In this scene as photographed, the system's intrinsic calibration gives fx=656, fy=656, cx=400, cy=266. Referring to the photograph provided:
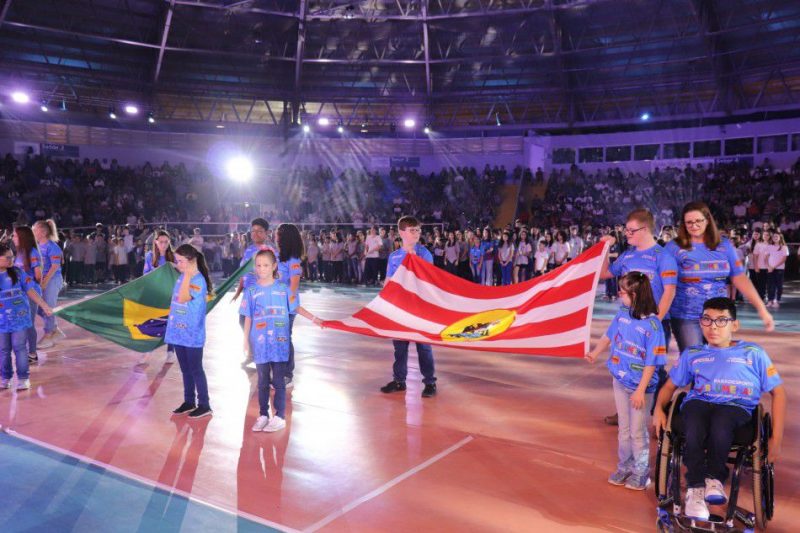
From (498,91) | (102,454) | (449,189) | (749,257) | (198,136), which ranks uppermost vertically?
(498,91)

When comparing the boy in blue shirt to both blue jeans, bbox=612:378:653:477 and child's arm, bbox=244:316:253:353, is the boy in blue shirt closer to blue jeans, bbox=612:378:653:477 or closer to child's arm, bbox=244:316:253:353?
child's arm, bbox=244:316:253:353

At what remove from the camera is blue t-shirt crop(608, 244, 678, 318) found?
4930mm

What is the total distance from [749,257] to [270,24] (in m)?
22.0

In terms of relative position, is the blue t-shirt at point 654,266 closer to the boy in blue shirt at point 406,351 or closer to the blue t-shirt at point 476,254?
the boy in blue shirt at point 406,351

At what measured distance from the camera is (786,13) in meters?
24.4

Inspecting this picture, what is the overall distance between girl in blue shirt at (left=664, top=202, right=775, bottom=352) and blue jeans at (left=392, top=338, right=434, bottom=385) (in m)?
2.43

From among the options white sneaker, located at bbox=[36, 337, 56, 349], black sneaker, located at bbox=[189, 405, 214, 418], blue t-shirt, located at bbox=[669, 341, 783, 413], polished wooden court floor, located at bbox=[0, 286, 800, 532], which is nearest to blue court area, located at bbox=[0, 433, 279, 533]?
polished wooden court floor, located at bbox=[0, 286, 800, 532]

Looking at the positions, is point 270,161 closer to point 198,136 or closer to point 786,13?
point 198,136

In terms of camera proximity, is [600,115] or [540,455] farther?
[600,115]

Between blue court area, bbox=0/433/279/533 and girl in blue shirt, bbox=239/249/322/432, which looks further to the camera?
girl in blue shirt, bbox=239/249/322/432

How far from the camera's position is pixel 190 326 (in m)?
5.76

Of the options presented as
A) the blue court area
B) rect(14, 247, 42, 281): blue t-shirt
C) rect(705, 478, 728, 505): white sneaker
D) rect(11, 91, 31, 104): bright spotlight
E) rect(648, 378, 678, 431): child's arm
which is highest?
rect(11, 91, 31, 104): bright spotlight

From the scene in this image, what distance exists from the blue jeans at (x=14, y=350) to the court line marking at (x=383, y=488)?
4436 millimetres

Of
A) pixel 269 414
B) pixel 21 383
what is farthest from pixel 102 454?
pixel 21 383
